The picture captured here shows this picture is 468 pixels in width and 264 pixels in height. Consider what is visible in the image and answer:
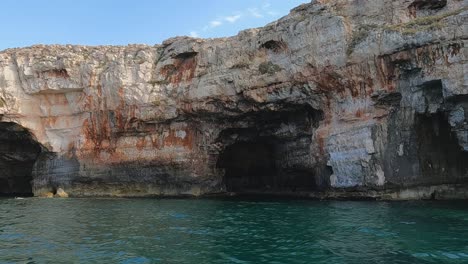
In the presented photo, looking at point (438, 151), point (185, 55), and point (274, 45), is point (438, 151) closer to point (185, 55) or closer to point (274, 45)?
point (274, 45)

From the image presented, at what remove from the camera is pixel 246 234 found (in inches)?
530

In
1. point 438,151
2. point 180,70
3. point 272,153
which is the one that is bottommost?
point 438,151

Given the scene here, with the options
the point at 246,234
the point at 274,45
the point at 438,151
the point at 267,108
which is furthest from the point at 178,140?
the point at 246,234

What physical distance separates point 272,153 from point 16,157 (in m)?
19.7

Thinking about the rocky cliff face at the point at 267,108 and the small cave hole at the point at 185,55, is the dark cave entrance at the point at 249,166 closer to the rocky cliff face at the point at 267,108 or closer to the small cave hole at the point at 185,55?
the rocky cliff face at the point at 267,108

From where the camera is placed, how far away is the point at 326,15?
23359 millimetres

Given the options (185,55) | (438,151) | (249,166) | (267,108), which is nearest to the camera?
(438,151)

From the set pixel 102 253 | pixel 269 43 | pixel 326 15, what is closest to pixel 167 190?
pixel 269 43

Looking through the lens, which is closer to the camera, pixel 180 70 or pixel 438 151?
pixel 438 151

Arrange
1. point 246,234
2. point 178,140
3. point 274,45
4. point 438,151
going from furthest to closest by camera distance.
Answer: point 178,140 → point 274,45 → point 438,151 → point 246,234

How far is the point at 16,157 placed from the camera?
34.2m

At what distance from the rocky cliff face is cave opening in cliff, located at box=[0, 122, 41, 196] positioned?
202 mm

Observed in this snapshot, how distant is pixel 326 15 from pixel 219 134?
9.99m

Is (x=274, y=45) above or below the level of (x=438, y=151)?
above
